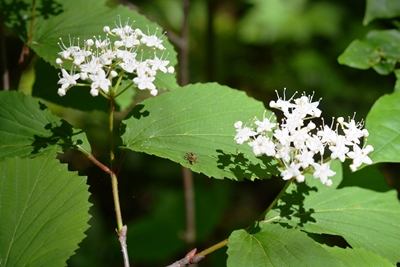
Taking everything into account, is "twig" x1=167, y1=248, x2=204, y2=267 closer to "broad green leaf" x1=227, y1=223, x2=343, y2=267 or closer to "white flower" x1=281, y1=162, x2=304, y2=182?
A: "broad green leaf" x1=227, y1=223, x2=343, y2=267

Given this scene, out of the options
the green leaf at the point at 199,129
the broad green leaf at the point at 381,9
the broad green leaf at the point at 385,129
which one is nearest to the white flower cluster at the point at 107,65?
the green leaf at the point at 199,129

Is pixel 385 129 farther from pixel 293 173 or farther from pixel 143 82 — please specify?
pixel 143 82

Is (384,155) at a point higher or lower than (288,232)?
higher

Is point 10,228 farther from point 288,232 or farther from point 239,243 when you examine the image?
point 288,232

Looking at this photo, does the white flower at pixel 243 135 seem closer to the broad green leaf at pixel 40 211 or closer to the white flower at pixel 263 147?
the white flower at pixel 263 147

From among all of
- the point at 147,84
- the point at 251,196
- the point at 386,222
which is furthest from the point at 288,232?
the point at 251,196

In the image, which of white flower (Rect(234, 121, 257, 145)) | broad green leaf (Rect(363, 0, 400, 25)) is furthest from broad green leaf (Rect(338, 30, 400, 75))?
white flower (Rect(234, 121, 257, 145))
